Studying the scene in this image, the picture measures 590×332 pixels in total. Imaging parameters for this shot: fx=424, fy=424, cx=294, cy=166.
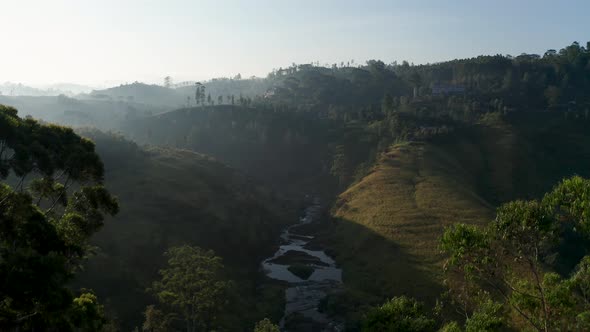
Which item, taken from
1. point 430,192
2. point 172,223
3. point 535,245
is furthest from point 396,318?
point 430,192

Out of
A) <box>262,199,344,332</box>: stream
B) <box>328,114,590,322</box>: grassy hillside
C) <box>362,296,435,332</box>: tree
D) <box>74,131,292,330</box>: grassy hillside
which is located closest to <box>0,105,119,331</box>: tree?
<box>362,296,435,332</box>: tree

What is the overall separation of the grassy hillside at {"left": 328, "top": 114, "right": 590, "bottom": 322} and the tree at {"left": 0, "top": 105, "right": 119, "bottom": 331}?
27.8 m

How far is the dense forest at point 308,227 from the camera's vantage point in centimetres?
1967

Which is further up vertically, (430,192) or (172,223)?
(430,192)

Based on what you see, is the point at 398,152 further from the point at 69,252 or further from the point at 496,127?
→ the point at 69,252

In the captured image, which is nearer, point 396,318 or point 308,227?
point 396,318

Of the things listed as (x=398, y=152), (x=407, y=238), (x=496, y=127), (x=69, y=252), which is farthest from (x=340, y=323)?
(x=496, y=127)

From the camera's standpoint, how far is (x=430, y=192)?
107m

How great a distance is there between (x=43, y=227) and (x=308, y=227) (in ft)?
314

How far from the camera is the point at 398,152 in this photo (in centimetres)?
14500

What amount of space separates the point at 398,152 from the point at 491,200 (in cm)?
3611

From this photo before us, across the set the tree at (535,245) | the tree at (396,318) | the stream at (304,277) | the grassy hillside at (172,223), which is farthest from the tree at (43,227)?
the stream at (304,277)

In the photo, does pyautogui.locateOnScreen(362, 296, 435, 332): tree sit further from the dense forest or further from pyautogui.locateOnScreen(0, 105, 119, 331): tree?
pyautogui.locateOnScreen(0, 105, 119, 331): tree

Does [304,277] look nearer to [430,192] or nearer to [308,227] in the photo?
[308,227]
